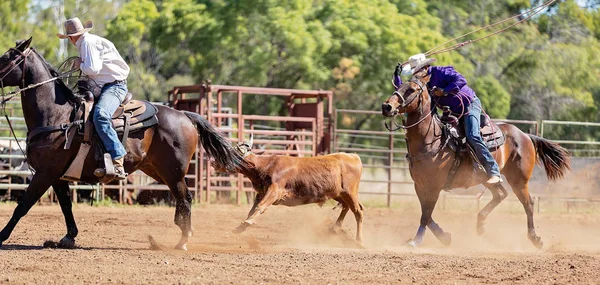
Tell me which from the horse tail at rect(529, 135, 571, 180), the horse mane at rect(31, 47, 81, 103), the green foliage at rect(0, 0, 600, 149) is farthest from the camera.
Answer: the green foliage at rect(0, 0, 600, 149)

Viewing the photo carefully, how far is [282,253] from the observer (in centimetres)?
901

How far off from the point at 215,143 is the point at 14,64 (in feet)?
7.57

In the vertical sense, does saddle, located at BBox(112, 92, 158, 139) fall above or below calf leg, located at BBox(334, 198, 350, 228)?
above

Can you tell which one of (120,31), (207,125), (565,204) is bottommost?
(565,204)

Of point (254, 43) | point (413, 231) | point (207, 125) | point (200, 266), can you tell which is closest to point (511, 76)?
point (254, 43)

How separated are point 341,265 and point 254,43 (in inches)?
787

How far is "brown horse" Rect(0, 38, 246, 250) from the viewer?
28.5 feet

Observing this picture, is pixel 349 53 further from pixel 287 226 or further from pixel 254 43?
pixel 287 226

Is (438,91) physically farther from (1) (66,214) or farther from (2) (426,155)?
(1) (66,214)

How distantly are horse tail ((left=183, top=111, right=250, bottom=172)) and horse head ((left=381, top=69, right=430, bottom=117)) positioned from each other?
1789mm

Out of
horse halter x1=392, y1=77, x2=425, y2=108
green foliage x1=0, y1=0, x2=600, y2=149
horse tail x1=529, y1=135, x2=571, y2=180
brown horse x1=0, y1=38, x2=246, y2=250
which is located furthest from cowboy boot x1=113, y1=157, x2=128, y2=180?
green foliage x1=0, y1=0, x2=600, y2=149

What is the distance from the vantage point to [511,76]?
30.2 m

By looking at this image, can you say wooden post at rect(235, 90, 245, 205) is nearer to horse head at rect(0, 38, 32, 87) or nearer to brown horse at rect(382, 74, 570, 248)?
brown horse at rect(382, 74, 570, 248)

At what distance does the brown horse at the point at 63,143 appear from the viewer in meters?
8.69
